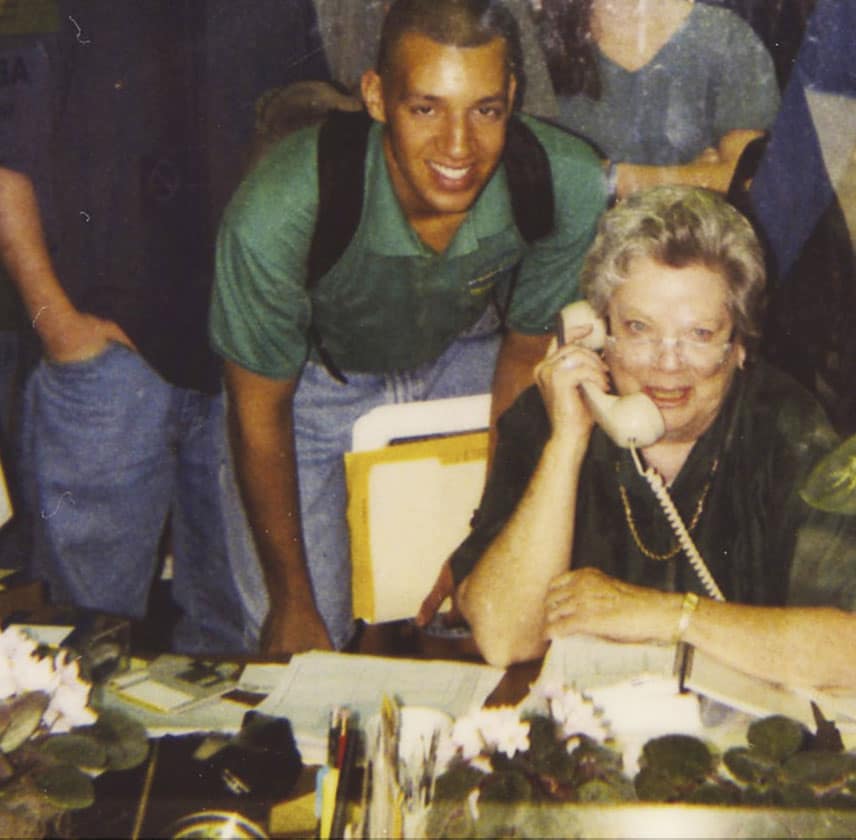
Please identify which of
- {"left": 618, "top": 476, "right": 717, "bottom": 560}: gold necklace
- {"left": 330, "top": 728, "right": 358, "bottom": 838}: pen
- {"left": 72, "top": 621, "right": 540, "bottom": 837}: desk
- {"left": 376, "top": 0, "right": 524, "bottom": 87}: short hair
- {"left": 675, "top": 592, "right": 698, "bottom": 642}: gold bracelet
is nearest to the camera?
{"left": 330, "top": 728, "right": 358, "bottom": 838}: pen

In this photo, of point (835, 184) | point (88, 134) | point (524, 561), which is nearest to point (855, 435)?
point (835, 184)

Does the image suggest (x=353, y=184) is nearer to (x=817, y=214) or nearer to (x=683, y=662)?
(x=817, y=214)

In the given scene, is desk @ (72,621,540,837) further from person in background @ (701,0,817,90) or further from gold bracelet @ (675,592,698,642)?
person in background @ (701,0,817,90)

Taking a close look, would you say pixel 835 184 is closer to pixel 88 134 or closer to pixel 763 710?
pixel 763 710

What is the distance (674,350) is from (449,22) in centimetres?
62

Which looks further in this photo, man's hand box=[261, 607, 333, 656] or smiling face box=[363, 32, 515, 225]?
man's hand box=[261, 607, 333, 656]

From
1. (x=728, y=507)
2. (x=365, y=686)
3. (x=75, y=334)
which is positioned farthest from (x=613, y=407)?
(x=75, y=334)

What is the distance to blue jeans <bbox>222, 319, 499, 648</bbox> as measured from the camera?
187 cm

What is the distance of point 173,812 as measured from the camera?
5.10ft

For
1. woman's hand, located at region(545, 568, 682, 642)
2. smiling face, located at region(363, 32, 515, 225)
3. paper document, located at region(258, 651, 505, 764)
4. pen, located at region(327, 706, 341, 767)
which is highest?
smiling face, located at region(363, 32, 515, 225)

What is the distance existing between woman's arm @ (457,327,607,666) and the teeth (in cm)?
33

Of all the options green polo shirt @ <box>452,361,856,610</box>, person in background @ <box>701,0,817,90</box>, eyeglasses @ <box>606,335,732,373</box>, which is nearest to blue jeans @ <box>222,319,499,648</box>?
green polo shirt @ <box>452,361,856,610</box>

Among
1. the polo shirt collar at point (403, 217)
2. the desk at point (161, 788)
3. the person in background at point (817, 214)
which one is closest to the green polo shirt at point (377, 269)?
the polo shirt collar at point (403, 217)

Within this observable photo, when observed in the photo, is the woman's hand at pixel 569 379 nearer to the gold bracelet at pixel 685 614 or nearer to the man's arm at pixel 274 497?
the gold bracelet at pixel 685 614
